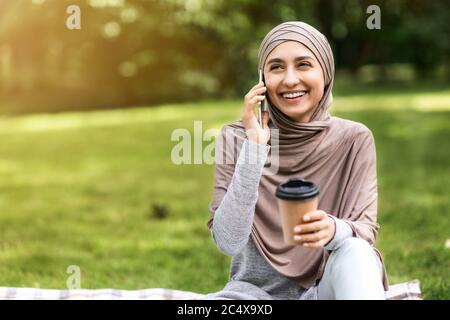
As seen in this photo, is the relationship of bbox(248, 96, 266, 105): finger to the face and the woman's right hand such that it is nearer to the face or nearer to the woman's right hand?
the woman's right hand

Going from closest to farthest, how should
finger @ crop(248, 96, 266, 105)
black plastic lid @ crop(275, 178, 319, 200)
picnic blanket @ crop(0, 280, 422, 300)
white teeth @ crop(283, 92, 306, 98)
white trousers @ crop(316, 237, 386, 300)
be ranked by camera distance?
black plastic lid @ crop(275, 178, 319, 200)
white trousers @ crop(316, 237, 386, 300)
finger @ crop(248, 96, 266, 105)
white teeth @ crop(283, 92, 306, 98)
picnic blanket @ crop(0, 280, 422, 300)

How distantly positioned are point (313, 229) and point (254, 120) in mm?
468

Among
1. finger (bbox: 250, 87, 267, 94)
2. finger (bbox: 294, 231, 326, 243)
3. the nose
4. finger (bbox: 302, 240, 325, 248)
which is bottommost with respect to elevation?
finger (bbox: 302, 240, 325, 248)

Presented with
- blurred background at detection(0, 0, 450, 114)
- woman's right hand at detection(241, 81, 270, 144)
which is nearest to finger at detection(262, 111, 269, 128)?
woman's right hand at detection(241, 81, 270, 144)

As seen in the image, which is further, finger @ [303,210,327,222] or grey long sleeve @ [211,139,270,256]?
grey long sleeve @ [211,139,270,256]

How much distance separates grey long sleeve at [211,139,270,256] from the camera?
2.24m

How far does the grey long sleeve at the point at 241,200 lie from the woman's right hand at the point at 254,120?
32 millimetres

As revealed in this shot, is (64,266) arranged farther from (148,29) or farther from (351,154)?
(148,29)

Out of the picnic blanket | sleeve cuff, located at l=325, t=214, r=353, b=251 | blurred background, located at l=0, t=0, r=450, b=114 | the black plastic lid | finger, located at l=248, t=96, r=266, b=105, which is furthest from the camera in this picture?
blurred background, located at l=0, t=0, r=450, b=114

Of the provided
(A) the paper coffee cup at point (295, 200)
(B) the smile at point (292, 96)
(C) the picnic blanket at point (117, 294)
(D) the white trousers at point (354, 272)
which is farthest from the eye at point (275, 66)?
(C) the picnic blanket at point (117, 294)

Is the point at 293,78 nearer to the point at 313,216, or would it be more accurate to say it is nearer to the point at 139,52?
the point at 313,216

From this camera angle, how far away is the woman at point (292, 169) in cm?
234

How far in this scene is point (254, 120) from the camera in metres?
2.33

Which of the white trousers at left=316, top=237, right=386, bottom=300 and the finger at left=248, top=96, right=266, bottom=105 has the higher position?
the finger at left=248, top=96, right=266, bottom=105
